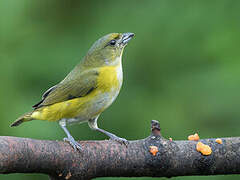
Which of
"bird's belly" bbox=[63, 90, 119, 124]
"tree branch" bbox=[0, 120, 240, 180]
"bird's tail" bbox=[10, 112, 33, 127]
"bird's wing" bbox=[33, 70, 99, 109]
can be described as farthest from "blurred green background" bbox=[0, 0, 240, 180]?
"tree branch" bbox=[0, 120, 240, 180]

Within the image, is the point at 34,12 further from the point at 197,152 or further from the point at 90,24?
the point at 197,152

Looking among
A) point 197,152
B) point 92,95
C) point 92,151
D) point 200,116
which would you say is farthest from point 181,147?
point 200,116

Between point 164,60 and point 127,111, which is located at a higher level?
point 164,60

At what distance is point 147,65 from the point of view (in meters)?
5.12

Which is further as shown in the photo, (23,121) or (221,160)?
(23,121)

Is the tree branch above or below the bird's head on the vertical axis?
below

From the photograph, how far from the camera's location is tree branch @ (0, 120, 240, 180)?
2.96 m

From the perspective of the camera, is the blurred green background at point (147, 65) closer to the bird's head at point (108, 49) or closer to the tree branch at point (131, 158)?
the bird's head at point (108, 49)

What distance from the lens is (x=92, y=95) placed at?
13.8 feet

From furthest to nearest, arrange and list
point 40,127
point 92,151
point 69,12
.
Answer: point 69,12, point 40,127, point 92,151

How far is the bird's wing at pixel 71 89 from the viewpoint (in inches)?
167

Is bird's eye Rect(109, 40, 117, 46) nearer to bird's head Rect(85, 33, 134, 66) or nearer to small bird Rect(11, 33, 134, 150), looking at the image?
bird's head Rect(85, 33, 134, 66)

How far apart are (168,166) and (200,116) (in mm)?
1633

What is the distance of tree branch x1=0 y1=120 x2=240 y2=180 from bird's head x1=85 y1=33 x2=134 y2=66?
1.36 metres
